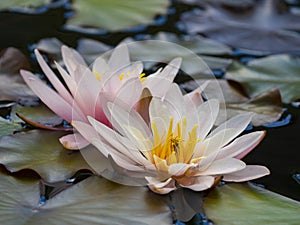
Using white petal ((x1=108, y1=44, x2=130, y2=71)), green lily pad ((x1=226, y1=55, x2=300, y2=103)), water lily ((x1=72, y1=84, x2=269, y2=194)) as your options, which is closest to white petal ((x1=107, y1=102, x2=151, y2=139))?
water lily ((x1=72, y1=84, x2=269, y2=194))

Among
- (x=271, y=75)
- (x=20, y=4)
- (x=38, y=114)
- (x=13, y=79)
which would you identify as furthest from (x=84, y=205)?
(x=20, y=4)

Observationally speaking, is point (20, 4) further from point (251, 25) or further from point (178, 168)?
point (178, 168)

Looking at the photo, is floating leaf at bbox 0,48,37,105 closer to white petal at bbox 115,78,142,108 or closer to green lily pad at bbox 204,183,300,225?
white petal at bbox 115,78,142,108

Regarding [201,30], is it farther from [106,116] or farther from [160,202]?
[160,202]

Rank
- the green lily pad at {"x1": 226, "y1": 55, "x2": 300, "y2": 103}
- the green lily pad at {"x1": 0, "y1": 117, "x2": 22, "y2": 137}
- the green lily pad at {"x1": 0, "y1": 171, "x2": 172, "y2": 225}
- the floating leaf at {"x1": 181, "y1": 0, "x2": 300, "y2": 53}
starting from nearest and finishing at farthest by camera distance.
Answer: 1. the green lily pad at {"x1": 0, "y1": 171, "x2": 172, "y2": 225}
2. the green lily pad at {"x1": 0, "y1": 117, "x2": 22, "y2": 137}
3. the green lily pad at {"x1": 226, "y1": 55, "x2": 300, "y2": 103}
4. the floating leaf at {"x1": 181, "y1": 0, "x2": 300, "y2": 53}

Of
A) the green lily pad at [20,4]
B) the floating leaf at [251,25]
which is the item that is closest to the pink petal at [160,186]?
the floating leaf at [251,25]
